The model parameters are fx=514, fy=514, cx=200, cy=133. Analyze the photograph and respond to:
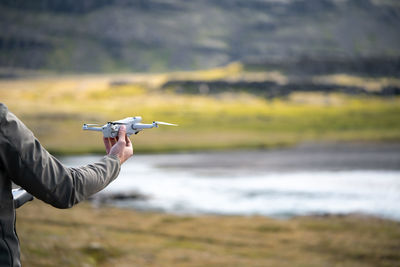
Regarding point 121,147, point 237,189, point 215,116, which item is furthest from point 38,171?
point 215,116

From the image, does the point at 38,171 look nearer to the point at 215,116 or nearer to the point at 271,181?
the point at 271,181

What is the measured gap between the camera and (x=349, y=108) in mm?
98000

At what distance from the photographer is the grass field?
6294cm

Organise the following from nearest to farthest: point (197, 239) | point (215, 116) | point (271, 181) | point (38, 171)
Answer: point (38, 171)
point (197, 239)
point (271, 181)
point (215, 116)

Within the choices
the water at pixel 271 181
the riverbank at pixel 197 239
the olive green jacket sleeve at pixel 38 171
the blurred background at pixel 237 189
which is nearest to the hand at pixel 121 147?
the olive green jacket sleeve at pixel 38 171

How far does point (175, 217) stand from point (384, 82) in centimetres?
11586

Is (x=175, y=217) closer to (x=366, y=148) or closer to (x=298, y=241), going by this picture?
(x=298, y=241)

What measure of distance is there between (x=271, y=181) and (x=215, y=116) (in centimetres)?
4637

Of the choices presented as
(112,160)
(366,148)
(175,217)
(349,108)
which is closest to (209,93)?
(349,108)

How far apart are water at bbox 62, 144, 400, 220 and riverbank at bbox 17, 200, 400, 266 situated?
8.97 ft

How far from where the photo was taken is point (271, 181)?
3847cm

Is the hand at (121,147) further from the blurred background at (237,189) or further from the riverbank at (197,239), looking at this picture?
the blurred background at (237,189)

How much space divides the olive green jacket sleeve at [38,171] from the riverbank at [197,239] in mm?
10423

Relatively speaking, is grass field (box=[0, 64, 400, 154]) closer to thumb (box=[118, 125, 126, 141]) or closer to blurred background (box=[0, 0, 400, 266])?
blurred background (box=[0, 0, 400, 266])
